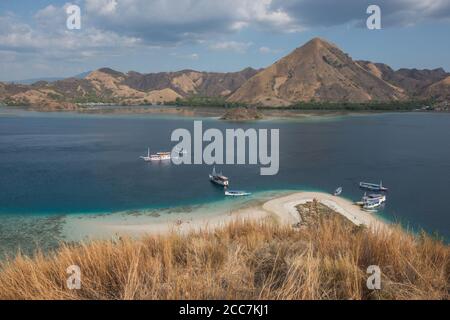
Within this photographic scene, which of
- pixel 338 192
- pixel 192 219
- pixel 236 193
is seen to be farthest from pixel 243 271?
pixel 338 192

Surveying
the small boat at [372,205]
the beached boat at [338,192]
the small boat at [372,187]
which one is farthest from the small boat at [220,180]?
the small boat at [372,205]

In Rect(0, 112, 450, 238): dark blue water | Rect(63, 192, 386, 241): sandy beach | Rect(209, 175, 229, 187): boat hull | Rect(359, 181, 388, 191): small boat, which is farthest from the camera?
Rect(209, 175, 229, 187): boat hull

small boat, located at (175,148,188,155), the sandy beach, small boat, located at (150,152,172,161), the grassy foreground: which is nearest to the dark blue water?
small boat, located at (150,152,172,161)

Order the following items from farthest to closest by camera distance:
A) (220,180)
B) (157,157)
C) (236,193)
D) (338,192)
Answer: (157,157)
(220,180)
(236,193)
(338,192)

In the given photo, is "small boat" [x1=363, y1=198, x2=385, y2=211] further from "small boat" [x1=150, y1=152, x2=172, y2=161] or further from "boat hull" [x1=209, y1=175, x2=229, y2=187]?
"small boat" [x1=150, y1=152, x2=172, y2=161]

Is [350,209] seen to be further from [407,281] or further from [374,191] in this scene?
[407,281]

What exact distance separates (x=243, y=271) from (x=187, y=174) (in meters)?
39.0

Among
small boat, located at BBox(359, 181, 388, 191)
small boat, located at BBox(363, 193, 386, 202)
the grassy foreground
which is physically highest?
the grassy foreground

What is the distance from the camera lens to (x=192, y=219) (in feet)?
86.9

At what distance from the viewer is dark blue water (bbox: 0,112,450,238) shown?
31234 millimetres

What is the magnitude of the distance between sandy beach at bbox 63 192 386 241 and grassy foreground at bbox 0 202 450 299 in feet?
54.7

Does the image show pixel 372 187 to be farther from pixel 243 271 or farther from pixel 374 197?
pixel 243 271

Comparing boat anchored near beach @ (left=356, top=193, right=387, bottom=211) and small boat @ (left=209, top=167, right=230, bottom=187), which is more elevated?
small boat @ (left=209, top=167, right=230, bottom=187)

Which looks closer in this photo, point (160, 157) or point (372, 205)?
point (372, 205)
